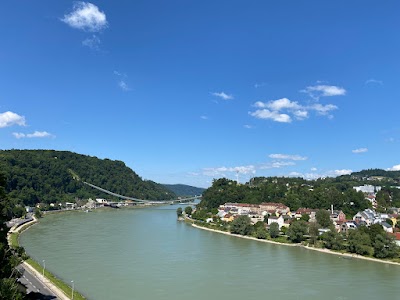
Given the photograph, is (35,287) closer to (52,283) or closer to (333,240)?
(52,283)

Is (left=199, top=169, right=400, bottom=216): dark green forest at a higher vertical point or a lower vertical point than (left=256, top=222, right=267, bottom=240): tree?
higher

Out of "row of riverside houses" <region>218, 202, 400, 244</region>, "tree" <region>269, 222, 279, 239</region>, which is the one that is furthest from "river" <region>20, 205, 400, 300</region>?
"row of riverside houses" <region>218, 202, 400, 244</region>

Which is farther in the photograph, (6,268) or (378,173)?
(378,173)

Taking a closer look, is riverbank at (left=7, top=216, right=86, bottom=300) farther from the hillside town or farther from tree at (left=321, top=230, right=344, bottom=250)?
the hillside town

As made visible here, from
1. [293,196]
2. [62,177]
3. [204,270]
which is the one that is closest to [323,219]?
[204,270]

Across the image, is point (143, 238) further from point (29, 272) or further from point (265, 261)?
point (29, 272)

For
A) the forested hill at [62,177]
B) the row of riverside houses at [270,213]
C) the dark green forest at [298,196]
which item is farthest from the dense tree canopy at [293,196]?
the forested hill at [62,177]
